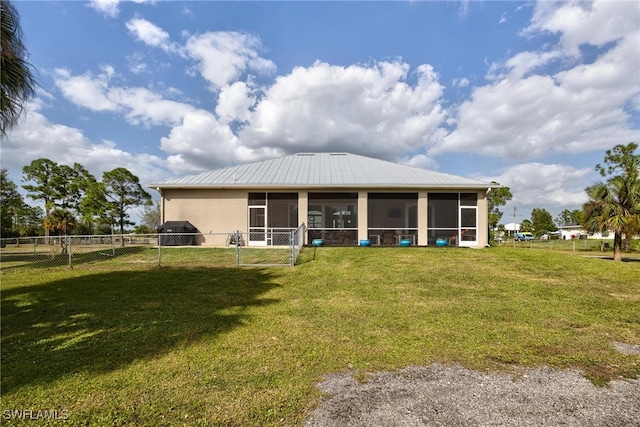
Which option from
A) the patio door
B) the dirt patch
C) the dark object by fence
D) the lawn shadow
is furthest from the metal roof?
the dirt patch

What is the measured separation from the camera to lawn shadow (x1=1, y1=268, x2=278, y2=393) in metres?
4.12

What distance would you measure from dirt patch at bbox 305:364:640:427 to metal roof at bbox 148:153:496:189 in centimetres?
1281

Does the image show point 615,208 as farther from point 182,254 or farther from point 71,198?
point 71,198

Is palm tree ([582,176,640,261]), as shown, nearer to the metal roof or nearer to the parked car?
the metal roof

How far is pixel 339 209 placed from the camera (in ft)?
56.2

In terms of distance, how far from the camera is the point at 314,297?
7566 millimetres

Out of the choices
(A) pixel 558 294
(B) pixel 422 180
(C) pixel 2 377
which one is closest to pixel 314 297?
(C) pixel 2 377

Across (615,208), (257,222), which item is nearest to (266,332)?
(257,222)

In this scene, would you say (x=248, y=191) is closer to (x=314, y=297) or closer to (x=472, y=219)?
(x=314, y=297)

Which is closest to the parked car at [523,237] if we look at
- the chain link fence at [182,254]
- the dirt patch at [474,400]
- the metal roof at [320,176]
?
the metal roof at [320,176]

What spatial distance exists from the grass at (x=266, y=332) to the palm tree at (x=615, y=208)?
12.6 metres

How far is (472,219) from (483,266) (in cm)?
676

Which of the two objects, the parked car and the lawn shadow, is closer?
the lawn shadow

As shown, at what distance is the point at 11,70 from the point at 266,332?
7835mm
